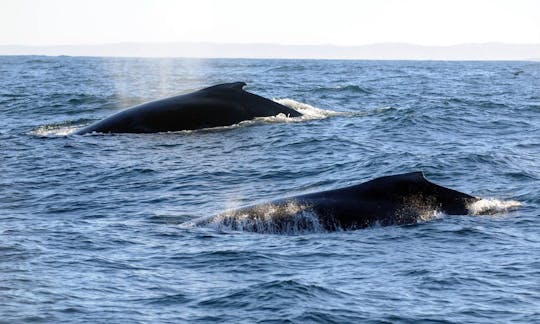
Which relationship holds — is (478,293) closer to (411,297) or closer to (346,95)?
(411,297)

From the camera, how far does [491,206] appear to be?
15.6 m

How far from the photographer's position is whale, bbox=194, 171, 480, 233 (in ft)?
45.2

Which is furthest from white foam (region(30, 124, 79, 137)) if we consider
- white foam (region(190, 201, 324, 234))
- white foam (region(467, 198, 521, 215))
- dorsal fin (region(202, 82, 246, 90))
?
white foam (region(467, 198, 521, 215))

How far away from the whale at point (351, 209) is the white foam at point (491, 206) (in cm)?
58

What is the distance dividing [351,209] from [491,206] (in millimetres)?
3147

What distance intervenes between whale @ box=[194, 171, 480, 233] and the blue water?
22 cm

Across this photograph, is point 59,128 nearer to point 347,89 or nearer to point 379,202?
point 379,202

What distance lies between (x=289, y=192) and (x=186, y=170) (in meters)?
3.49

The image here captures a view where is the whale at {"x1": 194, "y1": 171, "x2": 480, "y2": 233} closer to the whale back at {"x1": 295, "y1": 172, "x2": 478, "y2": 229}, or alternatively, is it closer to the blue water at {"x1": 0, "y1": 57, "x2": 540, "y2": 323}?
the whale back at {"x1": 295, "y1": 172, "x2": 478, "y2": 229}

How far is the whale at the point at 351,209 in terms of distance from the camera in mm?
13766

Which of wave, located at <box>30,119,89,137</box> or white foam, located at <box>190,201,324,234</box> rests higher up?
white foam, located at <box>190,201,324,234</box>

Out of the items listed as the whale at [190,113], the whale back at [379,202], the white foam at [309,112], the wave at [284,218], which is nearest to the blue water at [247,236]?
the wave at [284,218]

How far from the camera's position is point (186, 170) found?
808 inches

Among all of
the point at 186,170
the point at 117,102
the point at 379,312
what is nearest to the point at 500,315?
the point at 379,312
